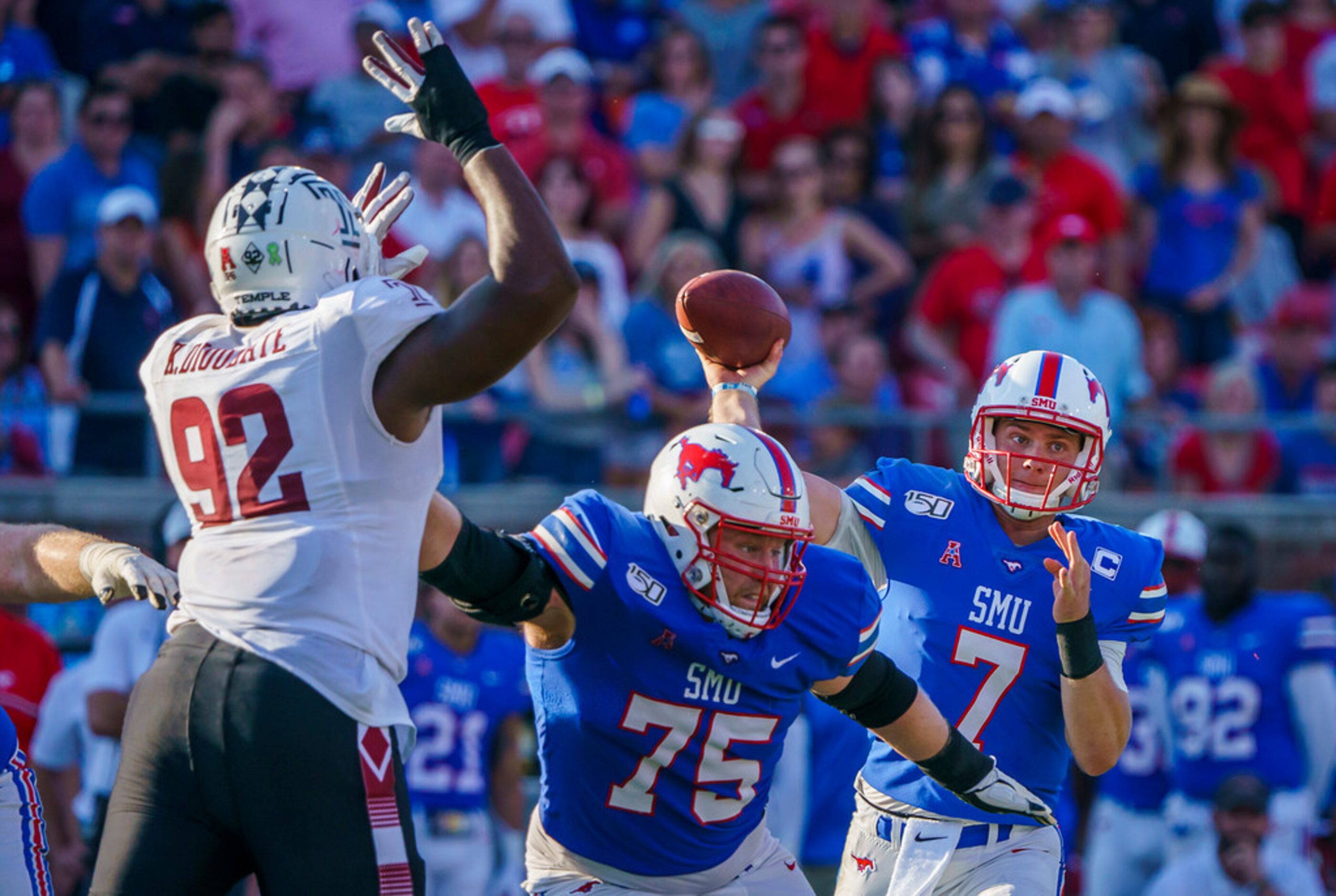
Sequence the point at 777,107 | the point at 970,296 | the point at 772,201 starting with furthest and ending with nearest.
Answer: the point at 777,107
the point at 772,201
the point at 970,296

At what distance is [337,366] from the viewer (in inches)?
130

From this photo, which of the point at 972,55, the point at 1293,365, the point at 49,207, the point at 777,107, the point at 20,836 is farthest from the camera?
the point at 972,55

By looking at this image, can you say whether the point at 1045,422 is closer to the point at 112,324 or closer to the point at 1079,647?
the point at 1079,647

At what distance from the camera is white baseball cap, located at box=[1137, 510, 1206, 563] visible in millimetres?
8289

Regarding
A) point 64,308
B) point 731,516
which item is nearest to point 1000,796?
point 731,516

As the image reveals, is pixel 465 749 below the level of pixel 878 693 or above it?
below

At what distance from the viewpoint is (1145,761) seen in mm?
8188

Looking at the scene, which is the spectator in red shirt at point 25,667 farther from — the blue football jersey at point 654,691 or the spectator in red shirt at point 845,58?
the spectator in red shirt at point 845,58

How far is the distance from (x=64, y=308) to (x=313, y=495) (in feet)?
17.4

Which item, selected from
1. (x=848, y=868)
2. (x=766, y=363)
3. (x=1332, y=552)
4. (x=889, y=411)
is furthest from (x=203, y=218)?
(x=1332, y=552)

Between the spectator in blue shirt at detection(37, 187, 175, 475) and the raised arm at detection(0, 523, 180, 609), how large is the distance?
411 centimetres

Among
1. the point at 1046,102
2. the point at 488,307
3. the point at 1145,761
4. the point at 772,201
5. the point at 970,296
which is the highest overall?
the point at 1046,102

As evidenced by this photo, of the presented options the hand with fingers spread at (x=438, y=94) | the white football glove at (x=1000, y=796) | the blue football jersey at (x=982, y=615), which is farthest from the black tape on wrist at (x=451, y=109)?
the white football glove at (x=1000, y=796)

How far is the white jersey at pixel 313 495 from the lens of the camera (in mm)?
3297
